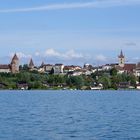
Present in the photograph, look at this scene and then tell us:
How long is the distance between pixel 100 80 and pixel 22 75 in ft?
81.2

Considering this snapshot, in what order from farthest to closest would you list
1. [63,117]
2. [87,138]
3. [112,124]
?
1. [63,117]
2. [112,124]
3. [87,138]

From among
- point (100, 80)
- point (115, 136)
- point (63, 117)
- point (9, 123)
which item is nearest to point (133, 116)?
point (63, 117)

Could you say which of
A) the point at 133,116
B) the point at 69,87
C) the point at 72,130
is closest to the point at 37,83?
the point at 69,87

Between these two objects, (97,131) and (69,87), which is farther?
(69,87)

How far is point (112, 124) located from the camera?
41969 mm

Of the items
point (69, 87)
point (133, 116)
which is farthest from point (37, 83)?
point (133, 116)

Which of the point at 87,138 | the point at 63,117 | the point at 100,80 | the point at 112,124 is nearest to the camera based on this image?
the point at 87,138

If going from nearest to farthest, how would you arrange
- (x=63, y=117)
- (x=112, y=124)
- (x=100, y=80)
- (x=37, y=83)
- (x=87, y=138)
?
(x=87, y=138) < (x=112, y=124) < (x=63, y=117) < (x=37, y=83) < (x=100, y=80)

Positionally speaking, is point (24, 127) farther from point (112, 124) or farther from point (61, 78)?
point (61, 78)

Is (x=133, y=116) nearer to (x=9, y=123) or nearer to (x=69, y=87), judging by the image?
(x=9, y=123)

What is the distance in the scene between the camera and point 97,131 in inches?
1473

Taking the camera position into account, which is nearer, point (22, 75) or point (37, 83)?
point (37, 83)

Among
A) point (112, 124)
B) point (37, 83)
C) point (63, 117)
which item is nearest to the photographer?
point (112, 124)

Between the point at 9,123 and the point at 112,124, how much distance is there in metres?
6.89
